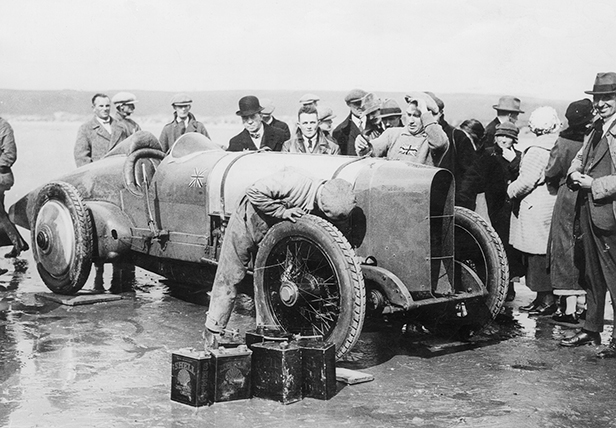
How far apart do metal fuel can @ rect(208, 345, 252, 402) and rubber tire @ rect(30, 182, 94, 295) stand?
3.50 meters

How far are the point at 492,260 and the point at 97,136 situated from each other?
579 centimetres

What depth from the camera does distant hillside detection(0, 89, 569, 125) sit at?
1697 cm

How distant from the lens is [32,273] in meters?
10.7

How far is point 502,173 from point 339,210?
3.08 m

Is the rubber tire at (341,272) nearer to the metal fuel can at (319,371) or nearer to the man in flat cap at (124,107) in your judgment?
the metal fuel can at (319,371)

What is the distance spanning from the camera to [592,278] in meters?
7.12

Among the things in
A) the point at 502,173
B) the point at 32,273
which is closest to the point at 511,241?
the point at 502,173

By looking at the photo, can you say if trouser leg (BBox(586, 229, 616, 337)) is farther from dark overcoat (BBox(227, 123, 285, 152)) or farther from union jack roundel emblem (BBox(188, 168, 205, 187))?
dark overcoat (BBox(227, 123, 285, 152))

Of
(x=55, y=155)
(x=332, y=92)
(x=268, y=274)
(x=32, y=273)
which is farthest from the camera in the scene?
(x=55, y=155)

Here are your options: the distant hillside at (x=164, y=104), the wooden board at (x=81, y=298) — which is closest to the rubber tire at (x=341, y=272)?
the wooden board at (x=81, y=298)

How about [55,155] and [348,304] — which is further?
[55,155]

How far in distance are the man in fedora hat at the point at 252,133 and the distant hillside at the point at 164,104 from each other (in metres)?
6.64

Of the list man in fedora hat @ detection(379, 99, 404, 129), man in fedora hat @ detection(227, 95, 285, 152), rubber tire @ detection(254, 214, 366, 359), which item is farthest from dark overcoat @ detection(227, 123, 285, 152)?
rubber tire @ detection(254, 214, 366, 359)

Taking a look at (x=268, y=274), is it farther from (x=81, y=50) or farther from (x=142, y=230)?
(x=81, y=50)
